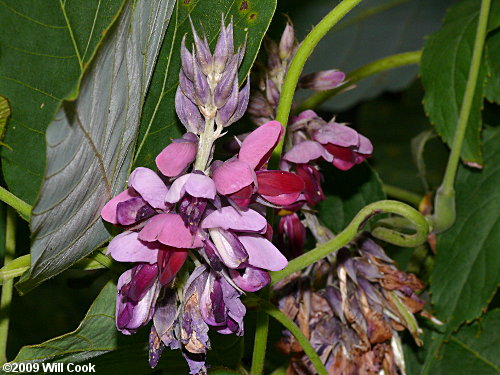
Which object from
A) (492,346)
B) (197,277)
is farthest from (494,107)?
(197,277)

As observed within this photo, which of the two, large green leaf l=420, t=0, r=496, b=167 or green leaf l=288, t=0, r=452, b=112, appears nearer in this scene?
large green leaf l=420, t=0, r=496, b=167

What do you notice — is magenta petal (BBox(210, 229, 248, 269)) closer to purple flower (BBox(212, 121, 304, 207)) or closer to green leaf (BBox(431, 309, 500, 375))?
purple flower (BBox(212, 121, 304, 207))

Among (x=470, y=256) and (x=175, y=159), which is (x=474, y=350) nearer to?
(x=470, y=256)

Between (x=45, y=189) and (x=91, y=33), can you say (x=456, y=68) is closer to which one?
(x=91, y=33)

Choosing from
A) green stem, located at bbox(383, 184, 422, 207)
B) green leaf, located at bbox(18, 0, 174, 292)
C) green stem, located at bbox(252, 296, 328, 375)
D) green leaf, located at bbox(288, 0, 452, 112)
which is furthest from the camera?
green leaf, located at bbox(288, 0, 452, 112)

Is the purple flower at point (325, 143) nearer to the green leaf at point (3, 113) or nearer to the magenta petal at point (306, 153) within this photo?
the magenta petal at point (306, 153)

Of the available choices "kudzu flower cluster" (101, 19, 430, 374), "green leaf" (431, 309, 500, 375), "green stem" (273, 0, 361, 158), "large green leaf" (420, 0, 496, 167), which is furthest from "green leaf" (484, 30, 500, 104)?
"kudzu flower cluster" (101, 19, 430, 374)

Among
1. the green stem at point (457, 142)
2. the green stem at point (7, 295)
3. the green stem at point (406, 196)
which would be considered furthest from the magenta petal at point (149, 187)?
the green stem at point (406, 196)
